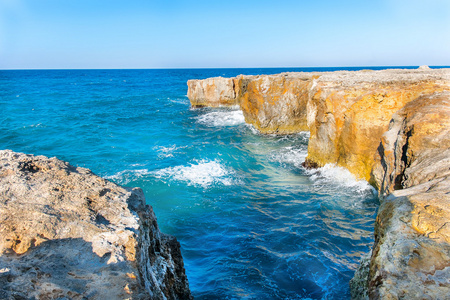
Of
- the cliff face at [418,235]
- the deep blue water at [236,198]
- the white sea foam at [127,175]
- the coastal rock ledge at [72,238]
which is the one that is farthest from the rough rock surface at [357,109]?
the coastal rock ledge at [72,238]

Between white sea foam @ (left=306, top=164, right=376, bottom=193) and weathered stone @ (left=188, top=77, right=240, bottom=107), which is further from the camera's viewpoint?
weathered stone @ (left=188, top=77, right=240, bottom=107)

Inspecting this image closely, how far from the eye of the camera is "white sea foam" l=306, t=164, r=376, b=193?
9.62 metres

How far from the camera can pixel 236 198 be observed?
9781mm

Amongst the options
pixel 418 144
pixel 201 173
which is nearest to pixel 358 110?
pixel 418 144

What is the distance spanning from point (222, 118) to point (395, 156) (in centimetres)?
1767

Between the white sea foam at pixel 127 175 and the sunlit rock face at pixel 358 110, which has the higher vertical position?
the sunlit rock face at pixel 358 110

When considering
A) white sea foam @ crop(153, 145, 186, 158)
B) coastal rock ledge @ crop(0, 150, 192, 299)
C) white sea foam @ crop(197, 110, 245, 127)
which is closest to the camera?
coastal rock ledge @ crop(0, 150, 192, 299)

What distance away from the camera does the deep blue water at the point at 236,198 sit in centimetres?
605

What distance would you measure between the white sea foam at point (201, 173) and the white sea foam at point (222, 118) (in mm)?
8754

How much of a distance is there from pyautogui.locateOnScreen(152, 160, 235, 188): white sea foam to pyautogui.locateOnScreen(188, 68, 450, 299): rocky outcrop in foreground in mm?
3582

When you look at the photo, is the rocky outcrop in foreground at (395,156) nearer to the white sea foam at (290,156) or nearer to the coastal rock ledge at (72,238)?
the white sea foam at (290,156)

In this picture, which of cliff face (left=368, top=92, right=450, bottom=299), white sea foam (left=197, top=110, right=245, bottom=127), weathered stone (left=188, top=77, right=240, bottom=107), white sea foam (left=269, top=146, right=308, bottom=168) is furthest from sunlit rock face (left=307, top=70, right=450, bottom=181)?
weathered stone (left=188, top=77, right=240, bottom=107)

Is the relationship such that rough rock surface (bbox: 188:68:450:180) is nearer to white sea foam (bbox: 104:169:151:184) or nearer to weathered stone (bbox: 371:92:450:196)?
weathered stone (bbox: 371:92:450:196)

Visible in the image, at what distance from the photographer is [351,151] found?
995 centimetres
